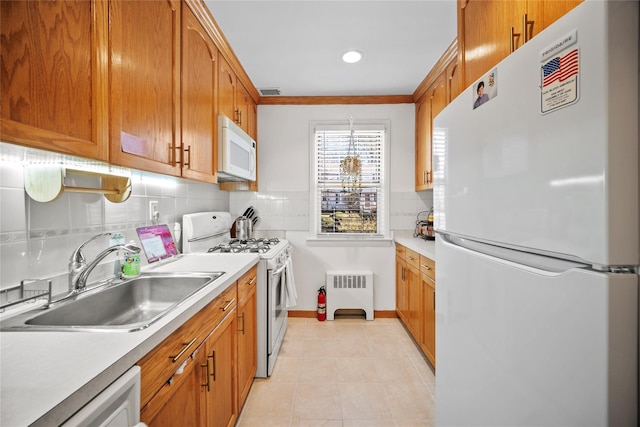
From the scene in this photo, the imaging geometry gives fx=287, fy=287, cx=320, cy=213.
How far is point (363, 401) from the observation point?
6.17ft

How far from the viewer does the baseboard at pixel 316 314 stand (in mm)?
3256

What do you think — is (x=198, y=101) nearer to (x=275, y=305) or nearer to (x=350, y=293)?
(x=275, y=305)

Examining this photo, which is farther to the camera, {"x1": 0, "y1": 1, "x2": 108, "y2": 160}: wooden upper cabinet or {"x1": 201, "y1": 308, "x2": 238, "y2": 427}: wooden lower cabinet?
{"x1": 201, "y1": 308, "x2": 238, "y2": 427}: wooden lower cabinet

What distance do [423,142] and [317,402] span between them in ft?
8.25

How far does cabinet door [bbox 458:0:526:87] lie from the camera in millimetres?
986

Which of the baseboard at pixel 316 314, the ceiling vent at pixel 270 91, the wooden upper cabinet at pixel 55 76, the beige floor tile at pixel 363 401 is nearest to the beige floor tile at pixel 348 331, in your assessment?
the baseboard at pixel 316 314

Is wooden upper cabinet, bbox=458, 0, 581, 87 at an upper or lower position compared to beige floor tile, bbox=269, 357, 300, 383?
upper

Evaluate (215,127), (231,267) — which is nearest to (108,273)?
(231,267)

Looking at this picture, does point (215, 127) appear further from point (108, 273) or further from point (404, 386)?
point (404, 386)

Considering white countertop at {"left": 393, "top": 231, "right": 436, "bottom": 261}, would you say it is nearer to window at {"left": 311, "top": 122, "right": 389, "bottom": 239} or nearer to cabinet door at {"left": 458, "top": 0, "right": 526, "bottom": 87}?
window at {"left": 311, "top": 122, "right": 389, "bottom": 239}

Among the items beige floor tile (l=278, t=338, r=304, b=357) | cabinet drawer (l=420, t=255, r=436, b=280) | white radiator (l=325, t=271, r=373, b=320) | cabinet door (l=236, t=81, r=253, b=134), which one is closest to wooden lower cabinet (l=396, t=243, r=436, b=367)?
cabinet drawer (l=420, t=255, r=436, b=280)

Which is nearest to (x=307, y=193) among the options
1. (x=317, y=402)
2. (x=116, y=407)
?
(x=317, y=402)

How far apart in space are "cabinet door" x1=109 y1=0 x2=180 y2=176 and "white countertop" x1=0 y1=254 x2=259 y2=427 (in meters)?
0.63

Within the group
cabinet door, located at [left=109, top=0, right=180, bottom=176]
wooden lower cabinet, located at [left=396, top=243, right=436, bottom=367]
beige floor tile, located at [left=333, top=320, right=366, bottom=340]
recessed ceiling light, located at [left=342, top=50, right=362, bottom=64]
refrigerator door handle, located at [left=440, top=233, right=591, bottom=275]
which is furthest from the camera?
beige floor tile, located at [left=333, top=320, right=366, bottom=340]
